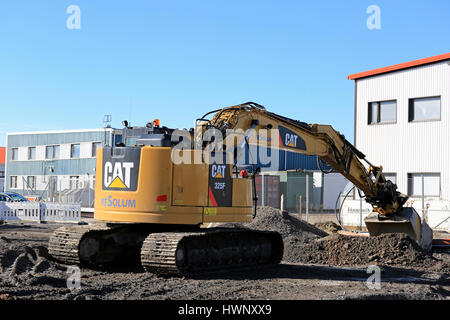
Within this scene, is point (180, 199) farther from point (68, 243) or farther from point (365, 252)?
point (365, 252)

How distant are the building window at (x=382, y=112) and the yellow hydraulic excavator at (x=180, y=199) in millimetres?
15476

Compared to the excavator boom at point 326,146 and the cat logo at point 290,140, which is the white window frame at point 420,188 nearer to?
the excavator boom at point 326,146

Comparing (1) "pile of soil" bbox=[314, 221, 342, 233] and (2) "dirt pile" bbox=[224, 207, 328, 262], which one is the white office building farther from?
(2) "dirt pile" bbox=[224, 207, 328, 262]

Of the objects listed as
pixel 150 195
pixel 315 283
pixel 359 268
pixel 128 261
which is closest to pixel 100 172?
pixel 150 195


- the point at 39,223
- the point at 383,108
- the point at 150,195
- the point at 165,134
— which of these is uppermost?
the point at 383,108

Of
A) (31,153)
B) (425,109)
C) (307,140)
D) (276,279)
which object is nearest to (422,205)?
(425,109)

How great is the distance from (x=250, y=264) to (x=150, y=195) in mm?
2999

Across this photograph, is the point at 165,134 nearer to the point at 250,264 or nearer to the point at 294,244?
the point at 250,264

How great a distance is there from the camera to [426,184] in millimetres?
25891

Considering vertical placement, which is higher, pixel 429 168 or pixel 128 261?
pixel 429 168

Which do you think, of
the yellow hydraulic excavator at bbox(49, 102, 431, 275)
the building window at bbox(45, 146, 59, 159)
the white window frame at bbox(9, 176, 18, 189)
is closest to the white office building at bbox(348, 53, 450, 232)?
the yellow hydraulic excavator at bbox(49, 102, 431, 275)

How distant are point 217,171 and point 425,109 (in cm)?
1736

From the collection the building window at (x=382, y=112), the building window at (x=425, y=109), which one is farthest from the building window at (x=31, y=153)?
the building window at (x=425, y=109)

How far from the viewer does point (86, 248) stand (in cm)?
1180
